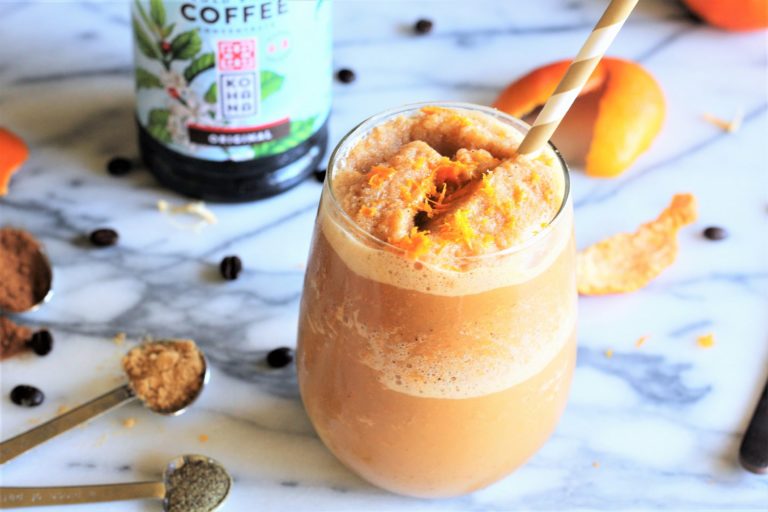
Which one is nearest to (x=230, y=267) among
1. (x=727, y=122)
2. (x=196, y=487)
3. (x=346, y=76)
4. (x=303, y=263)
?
(x=303, y=263)

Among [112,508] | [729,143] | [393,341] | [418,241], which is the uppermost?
[418,241]

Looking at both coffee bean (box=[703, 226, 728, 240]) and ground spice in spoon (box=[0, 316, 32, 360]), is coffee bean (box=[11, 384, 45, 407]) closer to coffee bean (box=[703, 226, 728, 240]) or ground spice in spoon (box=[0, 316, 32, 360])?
ground spice in spoon (box=[0, 316, 32, 360])

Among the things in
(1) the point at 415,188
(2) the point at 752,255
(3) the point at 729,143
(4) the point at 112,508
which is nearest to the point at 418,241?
(1) the point at 415,188

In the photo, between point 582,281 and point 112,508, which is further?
point 582,281

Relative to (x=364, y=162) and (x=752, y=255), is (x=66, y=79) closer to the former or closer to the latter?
(x=364, y=162)

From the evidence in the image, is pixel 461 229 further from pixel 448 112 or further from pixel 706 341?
pixel 706 341

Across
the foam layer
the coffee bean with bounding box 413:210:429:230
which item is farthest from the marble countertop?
the coffee bean with bounding box 413:210:429:230
